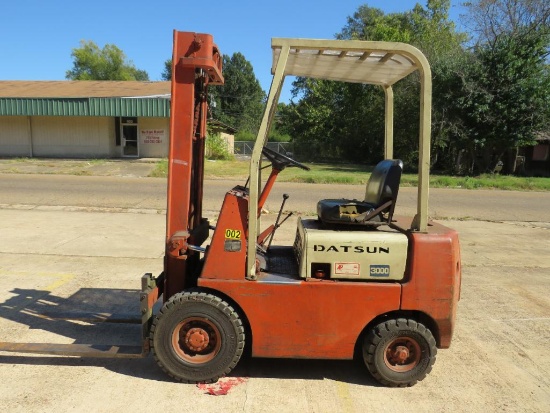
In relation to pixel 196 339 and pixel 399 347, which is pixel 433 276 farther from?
pixel 196 339

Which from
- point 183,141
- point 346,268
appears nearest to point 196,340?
point 346,268

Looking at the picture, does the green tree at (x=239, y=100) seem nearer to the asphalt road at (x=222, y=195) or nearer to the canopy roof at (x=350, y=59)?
the asphalt road at (x=222, y=195)

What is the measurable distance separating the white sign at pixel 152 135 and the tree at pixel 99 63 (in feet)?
131

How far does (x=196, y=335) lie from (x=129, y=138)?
81.6ft

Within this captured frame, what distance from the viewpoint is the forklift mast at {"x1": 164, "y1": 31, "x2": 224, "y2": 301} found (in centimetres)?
→ 347

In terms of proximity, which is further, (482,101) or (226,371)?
(482,101)

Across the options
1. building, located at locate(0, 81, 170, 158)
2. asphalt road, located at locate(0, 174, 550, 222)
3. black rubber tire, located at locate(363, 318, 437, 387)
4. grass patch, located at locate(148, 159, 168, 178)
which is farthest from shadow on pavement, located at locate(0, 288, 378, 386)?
building, located at locate(0, 81, 170, 158)

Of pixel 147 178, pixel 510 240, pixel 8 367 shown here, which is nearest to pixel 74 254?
pixel 8 367

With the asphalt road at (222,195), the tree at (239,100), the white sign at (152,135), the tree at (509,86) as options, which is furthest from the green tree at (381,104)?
the tree at (239,100)

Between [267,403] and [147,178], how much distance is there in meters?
16.7

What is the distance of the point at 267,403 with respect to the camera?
322 cm

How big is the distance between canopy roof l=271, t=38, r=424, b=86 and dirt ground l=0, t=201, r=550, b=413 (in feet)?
8.19

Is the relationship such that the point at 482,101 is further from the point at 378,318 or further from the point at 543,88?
the point at 378,318

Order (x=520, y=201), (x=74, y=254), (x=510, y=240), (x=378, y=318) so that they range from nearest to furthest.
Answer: (x=378, y=318), (x=74, y=254), (x=510, y=240), (x=520, y=201)
